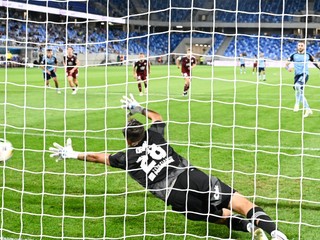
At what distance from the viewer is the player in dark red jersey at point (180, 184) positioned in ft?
15.4

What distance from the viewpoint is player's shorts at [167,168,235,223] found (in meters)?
4.70

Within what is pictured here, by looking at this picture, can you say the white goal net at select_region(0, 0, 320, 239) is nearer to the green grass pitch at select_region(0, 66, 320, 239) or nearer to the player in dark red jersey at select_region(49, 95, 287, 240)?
the green grass pitch at select_region(0, 66, 320, 239)

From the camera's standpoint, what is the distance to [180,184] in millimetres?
4777

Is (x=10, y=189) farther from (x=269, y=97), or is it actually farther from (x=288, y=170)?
(x=269, y=97)

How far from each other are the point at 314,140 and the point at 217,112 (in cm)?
423

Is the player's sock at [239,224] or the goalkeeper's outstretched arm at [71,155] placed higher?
the goalkeeper's outstretched arm at [71,155]

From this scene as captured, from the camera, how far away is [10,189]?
6340 millimetres

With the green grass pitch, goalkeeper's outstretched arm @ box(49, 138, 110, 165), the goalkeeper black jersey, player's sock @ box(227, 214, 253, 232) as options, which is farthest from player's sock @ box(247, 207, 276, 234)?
goalkeeper's outstretched arm @ box(49, 138, 110, 165)

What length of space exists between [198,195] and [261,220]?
0.60 m

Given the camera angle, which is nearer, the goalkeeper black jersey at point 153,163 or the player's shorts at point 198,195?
the player's shorts at point 198,195

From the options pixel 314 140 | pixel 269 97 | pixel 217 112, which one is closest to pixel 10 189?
pixel 314 140

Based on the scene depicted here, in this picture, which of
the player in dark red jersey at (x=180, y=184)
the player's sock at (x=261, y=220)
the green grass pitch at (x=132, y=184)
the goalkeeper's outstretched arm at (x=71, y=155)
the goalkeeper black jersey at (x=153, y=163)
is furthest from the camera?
the green grass pitch at (x=132, y=184)

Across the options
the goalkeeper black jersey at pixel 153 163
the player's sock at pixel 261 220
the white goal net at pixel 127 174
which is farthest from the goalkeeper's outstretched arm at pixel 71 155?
the player's sock at pixel 261 220

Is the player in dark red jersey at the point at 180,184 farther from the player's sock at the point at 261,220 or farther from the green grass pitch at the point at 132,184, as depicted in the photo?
the green grass pitch at the point at 132,184
